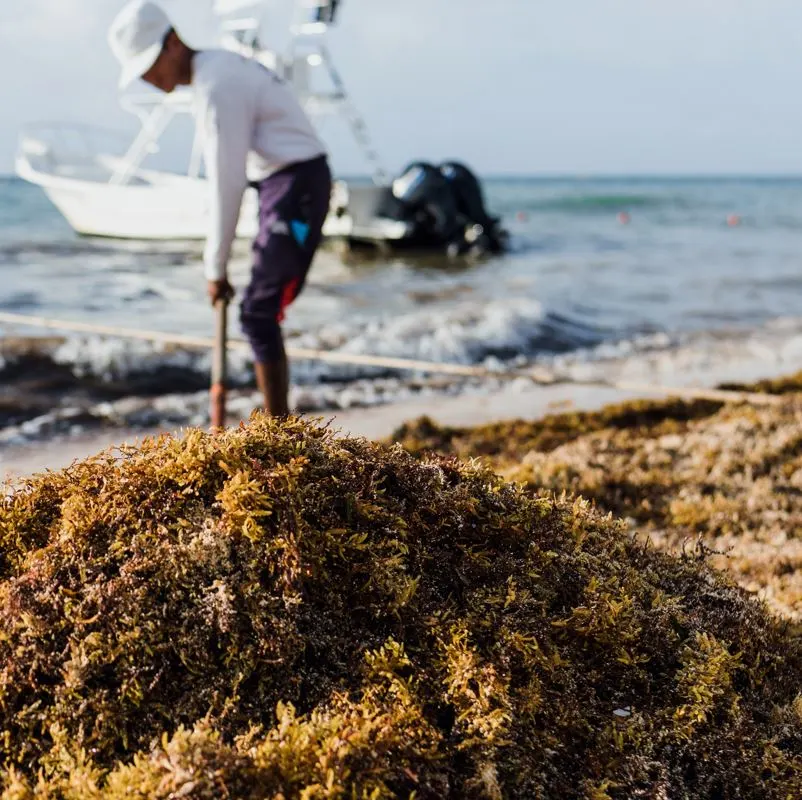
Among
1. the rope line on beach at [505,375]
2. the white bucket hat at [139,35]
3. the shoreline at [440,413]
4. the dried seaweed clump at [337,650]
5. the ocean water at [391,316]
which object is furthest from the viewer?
the ocean water at [391,316]

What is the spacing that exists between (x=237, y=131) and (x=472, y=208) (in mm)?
19454

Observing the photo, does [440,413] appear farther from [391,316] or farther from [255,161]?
[391,316]

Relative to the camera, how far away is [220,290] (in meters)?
4.56

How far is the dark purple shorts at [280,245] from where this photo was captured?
4457 millimetres

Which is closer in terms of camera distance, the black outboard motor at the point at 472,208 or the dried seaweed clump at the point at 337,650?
the dried seaweed clump at the point at 337,650

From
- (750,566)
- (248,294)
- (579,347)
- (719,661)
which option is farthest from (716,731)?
(579,347)

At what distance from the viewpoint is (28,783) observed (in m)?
1.41

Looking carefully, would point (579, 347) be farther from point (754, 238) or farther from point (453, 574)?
point (754, 238)

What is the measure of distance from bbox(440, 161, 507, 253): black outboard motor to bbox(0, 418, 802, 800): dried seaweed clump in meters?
20.9

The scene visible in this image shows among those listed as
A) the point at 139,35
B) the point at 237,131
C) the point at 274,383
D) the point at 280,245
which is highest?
the point at 139,35

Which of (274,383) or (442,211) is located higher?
(442,211)

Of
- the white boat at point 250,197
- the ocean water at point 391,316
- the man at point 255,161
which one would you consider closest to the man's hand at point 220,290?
the man at point 255,161

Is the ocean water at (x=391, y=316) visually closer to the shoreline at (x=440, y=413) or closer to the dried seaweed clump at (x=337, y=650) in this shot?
the shoreline at (x=440, y=413)

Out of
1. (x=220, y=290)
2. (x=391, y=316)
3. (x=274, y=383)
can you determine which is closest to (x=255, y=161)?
(x=220, y=290)
